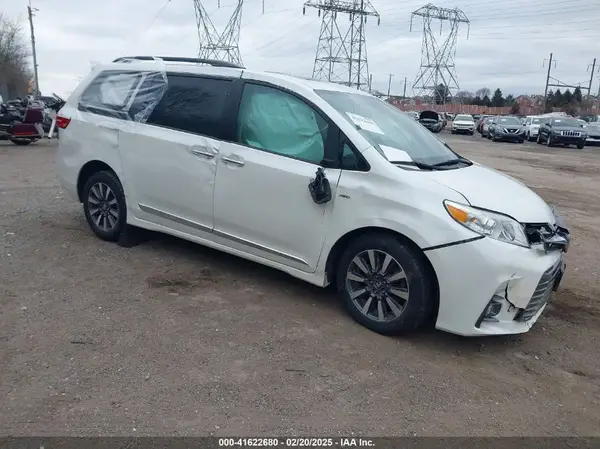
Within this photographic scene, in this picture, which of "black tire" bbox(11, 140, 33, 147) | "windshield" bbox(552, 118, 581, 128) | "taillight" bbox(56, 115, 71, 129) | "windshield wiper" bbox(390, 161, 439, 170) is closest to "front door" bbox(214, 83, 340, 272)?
"windshield wiper" bbox(390, 161, 439, 170)

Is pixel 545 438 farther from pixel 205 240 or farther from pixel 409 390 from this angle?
pixel 205 240

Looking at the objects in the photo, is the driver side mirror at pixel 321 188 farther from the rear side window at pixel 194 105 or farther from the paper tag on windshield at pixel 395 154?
the rear side window at pixel 194 105

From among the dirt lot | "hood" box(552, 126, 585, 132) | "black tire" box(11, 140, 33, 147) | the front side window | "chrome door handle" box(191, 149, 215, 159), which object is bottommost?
"black tire" box(11, 140, 33, 147)

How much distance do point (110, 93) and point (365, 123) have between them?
9.36 ft

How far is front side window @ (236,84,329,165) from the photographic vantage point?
14.3ft

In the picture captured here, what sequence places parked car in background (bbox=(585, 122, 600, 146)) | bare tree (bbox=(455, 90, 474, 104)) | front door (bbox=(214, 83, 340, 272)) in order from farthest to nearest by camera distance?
bare tree (bbox=(455, 90, 474, 104)) → parked car in background (bbox=(585, 122, 600, 146)) → front door (bbox=(214, 83, 340, 272))

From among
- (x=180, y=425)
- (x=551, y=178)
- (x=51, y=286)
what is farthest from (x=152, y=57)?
(x=551, y=178)

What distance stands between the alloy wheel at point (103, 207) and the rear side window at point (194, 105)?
93 cm

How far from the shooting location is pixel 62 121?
601 cm

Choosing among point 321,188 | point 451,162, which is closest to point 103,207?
point 321,188

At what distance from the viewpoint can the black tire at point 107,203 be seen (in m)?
5.56

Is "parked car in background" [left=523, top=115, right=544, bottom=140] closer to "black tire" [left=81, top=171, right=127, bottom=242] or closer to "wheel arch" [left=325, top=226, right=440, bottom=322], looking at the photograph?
"black tire" [left=81, top=171, right=127, bottom=242]

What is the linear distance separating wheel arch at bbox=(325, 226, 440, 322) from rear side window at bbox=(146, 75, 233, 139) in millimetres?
1463

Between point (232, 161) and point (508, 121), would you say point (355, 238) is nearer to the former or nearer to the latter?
point (232, 161)
